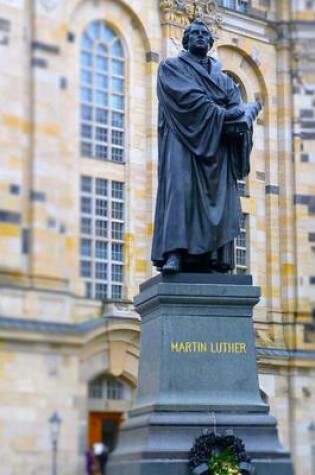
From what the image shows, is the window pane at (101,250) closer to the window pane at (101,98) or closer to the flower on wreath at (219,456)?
the window pane at (101,98)

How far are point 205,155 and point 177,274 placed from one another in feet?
2.85

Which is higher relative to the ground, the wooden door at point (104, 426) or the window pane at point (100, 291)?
the window pane at point (100, 291)

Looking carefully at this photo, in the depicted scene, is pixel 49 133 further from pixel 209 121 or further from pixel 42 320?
pixel 209 121

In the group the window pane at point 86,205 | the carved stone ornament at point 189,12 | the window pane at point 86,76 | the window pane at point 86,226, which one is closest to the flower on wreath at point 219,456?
the window pane at point 86,226

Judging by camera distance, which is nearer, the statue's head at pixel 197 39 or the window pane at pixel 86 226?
the statue's head at pixel 197 39

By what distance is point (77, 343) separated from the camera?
20.9m

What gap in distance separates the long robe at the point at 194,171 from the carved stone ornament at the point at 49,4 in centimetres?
1363

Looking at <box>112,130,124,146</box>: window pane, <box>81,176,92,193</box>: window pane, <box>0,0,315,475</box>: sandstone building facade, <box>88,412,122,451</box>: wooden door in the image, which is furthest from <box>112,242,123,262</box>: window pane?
<box>88,412,122,451</box>: wooden door

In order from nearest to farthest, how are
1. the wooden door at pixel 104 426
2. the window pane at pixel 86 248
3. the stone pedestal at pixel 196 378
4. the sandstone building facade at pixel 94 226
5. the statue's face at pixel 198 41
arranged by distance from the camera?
the stone pedestal at pixel 196 378
the statue's face at pixel 198 41
the sandstone building facade at pixel 94 226
the wooden door at pixel 104 426
the window pane at pixel 86 248

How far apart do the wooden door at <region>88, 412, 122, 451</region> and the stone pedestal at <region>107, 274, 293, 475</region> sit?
531 inches

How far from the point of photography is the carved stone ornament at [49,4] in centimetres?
2156

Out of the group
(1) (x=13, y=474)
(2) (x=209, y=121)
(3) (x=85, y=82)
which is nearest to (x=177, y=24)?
(3) (x=85, y=82)

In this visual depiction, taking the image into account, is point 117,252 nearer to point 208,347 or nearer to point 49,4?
point 49,4

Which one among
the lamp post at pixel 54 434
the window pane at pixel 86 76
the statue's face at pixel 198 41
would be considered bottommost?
the lamp post at pixel 54 434
